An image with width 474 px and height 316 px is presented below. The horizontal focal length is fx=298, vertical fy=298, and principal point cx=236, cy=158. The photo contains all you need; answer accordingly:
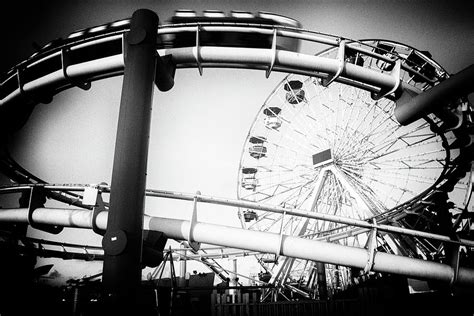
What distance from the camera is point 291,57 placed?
6176 mm

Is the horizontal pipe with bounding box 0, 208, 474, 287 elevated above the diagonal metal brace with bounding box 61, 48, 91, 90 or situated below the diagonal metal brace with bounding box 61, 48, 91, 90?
below

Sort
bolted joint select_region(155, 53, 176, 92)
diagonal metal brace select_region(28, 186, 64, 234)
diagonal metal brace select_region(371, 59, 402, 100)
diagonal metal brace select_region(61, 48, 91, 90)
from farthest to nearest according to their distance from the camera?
diagonal metal brace select_region(28, 186, 64, 234) < diagonal metal brace select_region(371, 59, 402, 100) < diagonal metal brace select_region(61, 48, 91, 90) < bolted joint select_region(155, 53, 176, 92)

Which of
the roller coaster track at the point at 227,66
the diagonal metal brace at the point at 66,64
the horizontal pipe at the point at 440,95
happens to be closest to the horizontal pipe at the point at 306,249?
the roller coaster track at the point at 227,66

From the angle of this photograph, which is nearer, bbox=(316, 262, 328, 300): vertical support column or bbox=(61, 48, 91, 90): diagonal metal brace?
bbox=(61, 48, 91, 90): diagonal metal brace

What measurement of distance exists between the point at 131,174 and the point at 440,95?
4698 mm

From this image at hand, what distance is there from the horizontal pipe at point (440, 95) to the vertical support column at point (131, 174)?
4.34 meters

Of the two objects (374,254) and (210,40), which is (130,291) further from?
(210,40)

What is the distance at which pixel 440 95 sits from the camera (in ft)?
14.3

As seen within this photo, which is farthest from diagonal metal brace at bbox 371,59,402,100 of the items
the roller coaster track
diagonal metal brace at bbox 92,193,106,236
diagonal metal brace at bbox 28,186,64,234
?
diagonal metal brace at bbox 28,186,64,234

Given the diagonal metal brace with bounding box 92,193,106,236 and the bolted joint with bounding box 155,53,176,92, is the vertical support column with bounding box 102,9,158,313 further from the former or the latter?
the diagonal metal brace with bounding box 92,193,106,236

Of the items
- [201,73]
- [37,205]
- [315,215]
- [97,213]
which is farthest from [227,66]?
[37,205]

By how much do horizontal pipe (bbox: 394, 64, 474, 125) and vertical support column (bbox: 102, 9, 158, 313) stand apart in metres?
4.34

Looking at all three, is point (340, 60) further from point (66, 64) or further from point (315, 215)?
point (66, 64)

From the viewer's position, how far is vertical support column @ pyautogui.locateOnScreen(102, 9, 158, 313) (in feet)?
13.1
